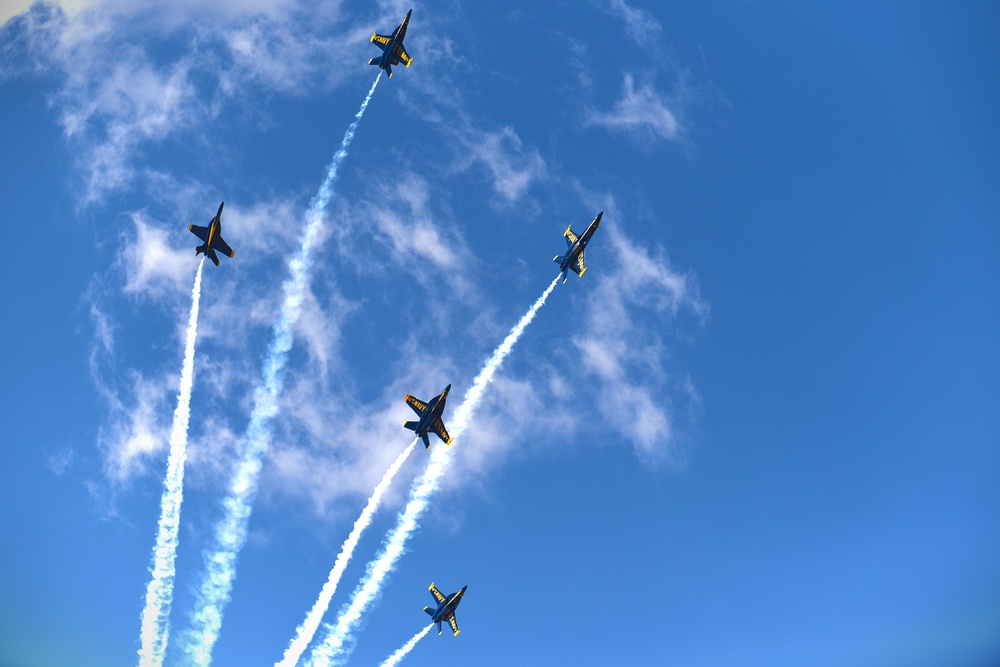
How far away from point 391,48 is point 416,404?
225ft

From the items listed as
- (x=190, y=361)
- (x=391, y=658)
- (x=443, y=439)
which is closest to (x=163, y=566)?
(x=190, y=361)

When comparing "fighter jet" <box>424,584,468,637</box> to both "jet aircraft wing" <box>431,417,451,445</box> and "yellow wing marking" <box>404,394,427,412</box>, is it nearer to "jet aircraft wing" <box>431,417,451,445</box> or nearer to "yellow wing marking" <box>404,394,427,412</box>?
"jet aircraft wing" <box>431,417,451,445</box>

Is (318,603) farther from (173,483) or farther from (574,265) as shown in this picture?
(574,265)

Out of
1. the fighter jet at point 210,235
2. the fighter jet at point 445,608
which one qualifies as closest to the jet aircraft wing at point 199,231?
the fighter jet at point 210,235

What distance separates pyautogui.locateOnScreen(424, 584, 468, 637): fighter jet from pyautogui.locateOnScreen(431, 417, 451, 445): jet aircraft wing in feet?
100

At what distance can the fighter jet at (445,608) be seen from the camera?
10894 centimetres

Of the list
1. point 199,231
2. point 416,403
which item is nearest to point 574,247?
point 416,403

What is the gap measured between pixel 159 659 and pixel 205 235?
6952cm

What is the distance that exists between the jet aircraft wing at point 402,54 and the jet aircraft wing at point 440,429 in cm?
7081

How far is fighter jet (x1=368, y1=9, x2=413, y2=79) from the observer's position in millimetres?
107438

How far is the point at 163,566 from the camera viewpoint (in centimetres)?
9006

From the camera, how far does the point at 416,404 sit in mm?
100500

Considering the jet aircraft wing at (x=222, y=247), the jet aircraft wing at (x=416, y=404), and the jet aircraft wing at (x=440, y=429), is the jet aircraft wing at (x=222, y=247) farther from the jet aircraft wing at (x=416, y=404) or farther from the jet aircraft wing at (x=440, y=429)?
the jet aircraft wing at (x=440, y=429)

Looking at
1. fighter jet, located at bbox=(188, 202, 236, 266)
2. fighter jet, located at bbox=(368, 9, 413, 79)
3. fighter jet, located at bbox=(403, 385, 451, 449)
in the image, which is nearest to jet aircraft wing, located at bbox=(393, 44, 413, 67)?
fighter jet, located at bbox=(368, 9, 413, 79)
